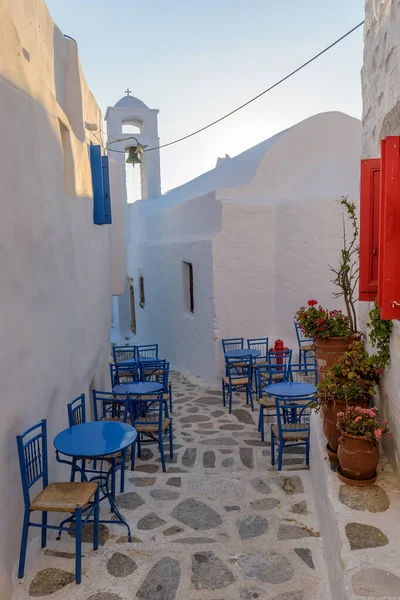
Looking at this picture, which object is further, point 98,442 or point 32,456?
point 98,442

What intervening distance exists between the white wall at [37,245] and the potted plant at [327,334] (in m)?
2.67

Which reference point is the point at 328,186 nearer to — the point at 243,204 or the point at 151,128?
the point at 243,204

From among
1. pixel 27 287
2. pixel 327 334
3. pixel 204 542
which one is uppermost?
pixel 27 287

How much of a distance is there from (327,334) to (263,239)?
5.56 metres

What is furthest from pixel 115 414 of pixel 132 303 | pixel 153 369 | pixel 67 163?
pixel 132 303

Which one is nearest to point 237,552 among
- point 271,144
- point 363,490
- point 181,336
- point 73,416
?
point 363,490

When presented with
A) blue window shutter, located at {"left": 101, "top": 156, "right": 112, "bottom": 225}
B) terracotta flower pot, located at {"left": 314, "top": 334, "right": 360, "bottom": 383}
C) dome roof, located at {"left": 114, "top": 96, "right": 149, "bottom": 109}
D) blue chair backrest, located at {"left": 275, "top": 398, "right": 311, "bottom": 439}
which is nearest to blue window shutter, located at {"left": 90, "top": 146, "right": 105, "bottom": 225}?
blue window shutter, located at {"left": 101, "top": 156, "right": 112, "bottom": 225}

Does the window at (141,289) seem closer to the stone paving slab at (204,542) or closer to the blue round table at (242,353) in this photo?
the blue round table at (242,353)

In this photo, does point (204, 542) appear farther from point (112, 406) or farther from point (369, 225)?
point (112, 406)

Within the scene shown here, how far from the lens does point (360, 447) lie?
366cm

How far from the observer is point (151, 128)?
15.9m

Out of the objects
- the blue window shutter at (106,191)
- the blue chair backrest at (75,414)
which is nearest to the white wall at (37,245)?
the blue chair backrest at (75,414)

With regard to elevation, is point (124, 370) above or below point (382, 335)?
below

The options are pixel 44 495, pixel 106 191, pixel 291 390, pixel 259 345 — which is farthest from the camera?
pixel 259 345
